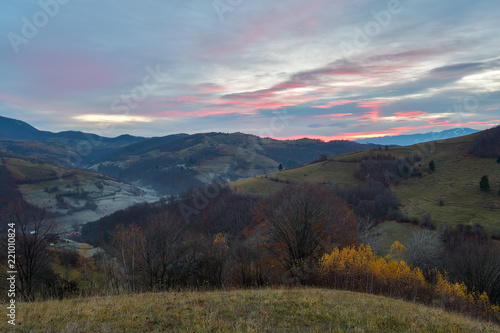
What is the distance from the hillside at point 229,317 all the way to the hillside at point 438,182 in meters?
72.9

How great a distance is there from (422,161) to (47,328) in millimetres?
152846

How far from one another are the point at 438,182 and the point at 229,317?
118m

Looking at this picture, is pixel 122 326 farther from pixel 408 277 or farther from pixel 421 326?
pixel 408 277

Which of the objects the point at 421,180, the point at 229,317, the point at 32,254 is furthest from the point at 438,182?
Answer: the point at 32,254

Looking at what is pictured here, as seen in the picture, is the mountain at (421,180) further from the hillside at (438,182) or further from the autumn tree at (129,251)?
the autumn tree at (129,251)

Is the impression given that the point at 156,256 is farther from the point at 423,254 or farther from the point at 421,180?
the point at 421,180

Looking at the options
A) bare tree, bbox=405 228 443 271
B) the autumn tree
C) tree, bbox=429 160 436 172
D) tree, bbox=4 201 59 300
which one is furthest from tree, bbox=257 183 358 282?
tree, bbox=429 160 436 172

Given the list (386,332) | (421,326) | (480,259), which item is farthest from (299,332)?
(480,259)

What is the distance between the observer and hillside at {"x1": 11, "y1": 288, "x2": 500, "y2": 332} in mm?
9352

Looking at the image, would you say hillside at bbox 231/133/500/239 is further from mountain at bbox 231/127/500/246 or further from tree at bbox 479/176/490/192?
tree at bbox 479/176/490/192

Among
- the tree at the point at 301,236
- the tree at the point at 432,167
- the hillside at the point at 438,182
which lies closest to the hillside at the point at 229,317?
the tree at the point at 301,236

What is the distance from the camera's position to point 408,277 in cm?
3294

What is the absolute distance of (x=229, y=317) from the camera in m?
10.5

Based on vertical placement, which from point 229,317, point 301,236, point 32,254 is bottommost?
point 301,236
